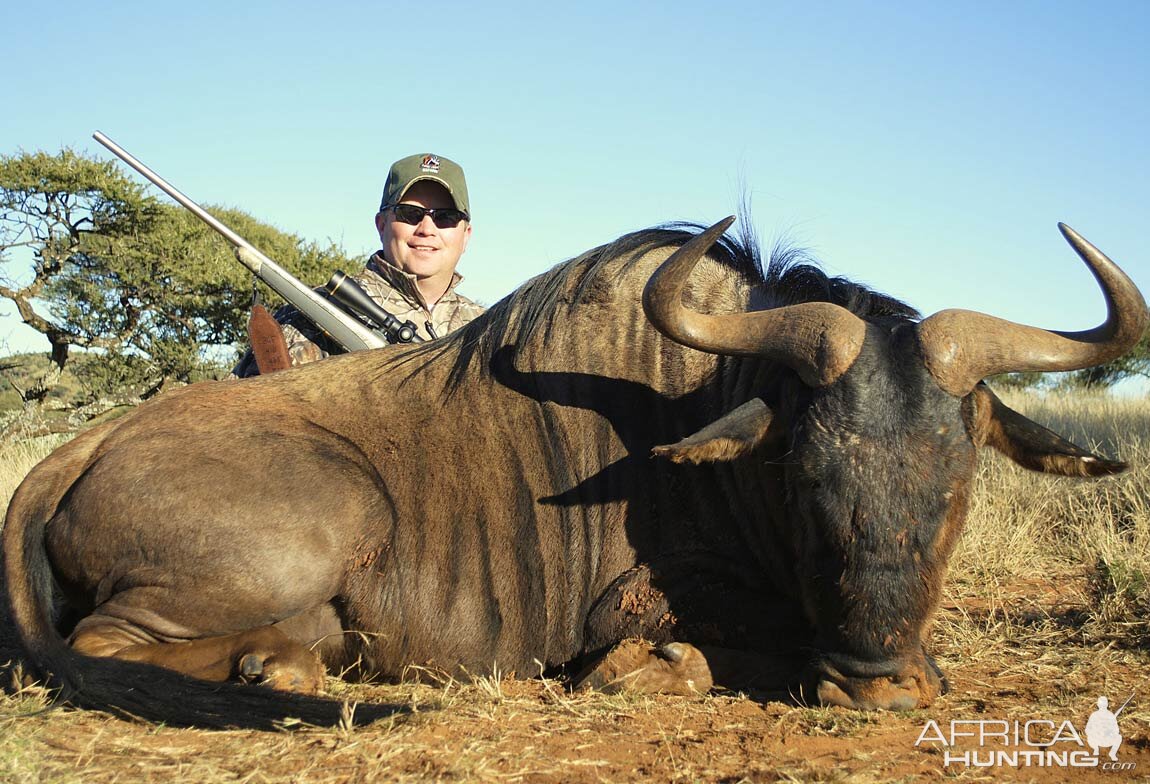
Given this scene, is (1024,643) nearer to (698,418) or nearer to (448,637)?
(698,418)

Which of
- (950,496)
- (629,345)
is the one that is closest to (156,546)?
(629,345)

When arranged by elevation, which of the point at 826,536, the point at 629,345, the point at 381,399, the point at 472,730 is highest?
the point at 629,345

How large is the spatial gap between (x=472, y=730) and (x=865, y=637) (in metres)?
1.40

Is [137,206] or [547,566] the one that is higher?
[137,206]

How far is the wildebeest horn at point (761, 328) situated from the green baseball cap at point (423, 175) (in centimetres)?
391

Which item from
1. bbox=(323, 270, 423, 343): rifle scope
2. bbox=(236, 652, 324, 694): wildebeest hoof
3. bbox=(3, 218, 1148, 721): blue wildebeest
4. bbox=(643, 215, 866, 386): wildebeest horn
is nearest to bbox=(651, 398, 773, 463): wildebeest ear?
bbox=(3, 218, 1148, 721): blue wildebeest

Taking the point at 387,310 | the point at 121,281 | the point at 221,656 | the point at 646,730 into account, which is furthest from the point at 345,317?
the point at 121,281

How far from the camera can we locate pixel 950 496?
3361 millimetres

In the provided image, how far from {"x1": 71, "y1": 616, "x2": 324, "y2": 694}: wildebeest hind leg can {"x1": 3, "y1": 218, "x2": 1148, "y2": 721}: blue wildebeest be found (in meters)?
0.01

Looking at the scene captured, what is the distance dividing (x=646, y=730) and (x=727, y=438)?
107 cm

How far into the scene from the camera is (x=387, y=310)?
24.1ft

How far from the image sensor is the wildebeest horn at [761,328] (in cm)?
348

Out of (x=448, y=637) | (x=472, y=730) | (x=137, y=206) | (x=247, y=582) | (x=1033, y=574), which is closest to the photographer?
(x=472, y=730)

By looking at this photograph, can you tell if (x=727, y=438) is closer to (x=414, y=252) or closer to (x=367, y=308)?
(x=367, y=308)
